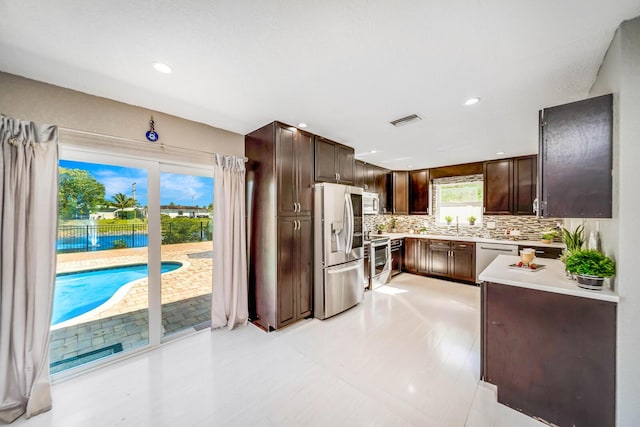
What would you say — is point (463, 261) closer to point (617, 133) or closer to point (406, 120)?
point (406, 120)

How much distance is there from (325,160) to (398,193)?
2960 mm

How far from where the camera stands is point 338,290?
3.21 metres

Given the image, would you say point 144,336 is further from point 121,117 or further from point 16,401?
point 121,117

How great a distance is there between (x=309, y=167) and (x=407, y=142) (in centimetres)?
156

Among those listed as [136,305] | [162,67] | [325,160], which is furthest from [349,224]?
[136,305]

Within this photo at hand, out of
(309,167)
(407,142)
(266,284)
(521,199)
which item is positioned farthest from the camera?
(521,199)

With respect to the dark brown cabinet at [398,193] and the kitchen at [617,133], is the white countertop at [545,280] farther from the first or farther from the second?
the dark brown cabinet at [398,193]

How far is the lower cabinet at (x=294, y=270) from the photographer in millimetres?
2775

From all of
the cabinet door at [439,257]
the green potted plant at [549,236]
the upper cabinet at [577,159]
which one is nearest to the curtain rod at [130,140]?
the upper cabinet at [577,159]

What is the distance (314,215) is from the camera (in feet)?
10.4

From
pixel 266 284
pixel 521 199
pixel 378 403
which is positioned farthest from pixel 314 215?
pixel 521 199

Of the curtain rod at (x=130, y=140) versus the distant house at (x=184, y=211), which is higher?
the curtain rod at (x=130, y=140)

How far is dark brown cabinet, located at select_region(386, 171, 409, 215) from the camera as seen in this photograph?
18.1 feet

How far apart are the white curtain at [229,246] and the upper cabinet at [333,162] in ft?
3.33
